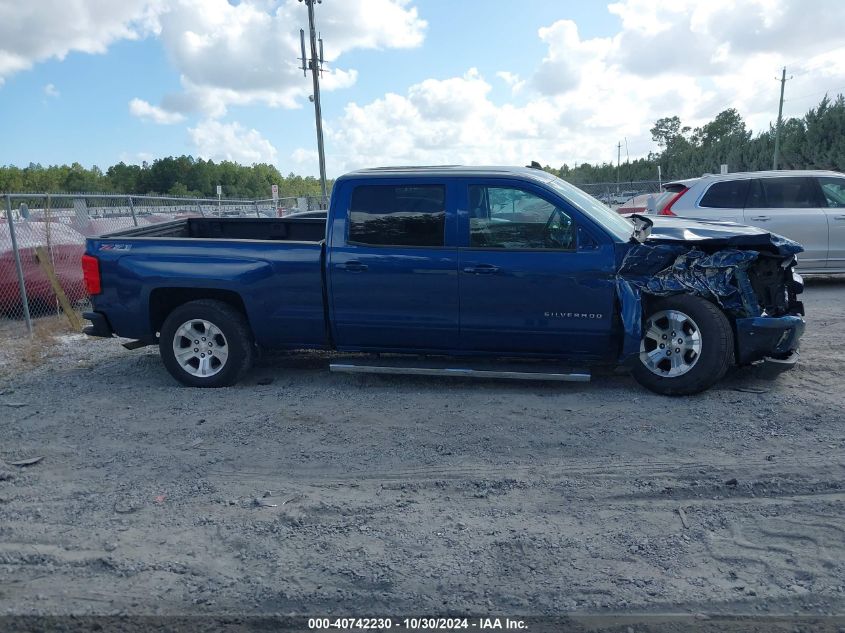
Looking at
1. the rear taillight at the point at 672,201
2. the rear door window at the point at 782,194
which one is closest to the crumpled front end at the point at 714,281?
the rear taillight at the point at 672,201

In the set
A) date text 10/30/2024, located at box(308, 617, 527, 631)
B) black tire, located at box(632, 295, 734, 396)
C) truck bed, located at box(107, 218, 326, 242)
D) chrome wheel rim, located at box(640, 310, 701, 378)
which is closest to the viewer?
date text 10/30/2024, located at box(308, 617, 527, 631)

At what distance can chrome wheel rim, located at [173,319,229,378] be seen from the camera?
6.52 metres

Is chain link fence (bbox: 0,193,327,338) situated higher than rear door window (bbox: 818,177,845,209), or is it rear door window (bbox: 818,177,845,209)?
rear door window (bbox: 818,177,845,209)

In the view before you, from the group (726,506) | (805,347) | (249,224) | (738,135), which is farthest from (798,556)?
(738,135)

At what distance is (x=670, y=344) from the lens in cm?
579

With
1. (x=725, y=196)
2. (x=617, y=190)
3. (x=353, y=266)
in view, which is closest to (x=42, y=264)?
(x=353, y=266)

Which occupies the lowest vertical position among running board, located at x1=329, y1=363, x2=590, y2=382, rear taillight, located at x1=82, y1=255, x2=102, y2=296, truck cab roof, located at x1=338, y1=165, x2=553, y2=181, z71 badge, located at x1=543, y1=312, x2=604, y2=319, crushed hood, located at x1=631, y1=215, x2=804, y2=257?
running board, located at x1=329, y1=363, x2=590, y2=382

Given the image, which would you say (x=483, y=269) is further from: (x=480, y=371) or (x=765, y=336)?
(x=765, y=336)

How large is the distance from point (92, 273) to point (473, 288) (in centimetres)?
352

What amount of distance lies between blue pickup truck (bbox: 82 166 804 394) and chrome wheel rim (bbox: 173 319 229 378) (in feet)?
0.04

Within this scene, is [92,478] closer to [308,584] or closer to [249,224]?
[308,584]

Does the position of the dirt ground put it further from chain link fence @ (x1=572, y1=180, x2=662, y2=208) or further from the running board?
chain link fence @ (x1=572, y1=180, x2=662, y2=208)

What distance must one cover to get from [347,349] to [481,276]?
142 centimetres

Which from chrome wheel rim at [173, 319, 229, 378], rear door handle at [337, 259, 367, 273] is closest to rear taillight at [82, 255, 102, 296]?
chrome wheel rim at [173, 319, 229, 378]
